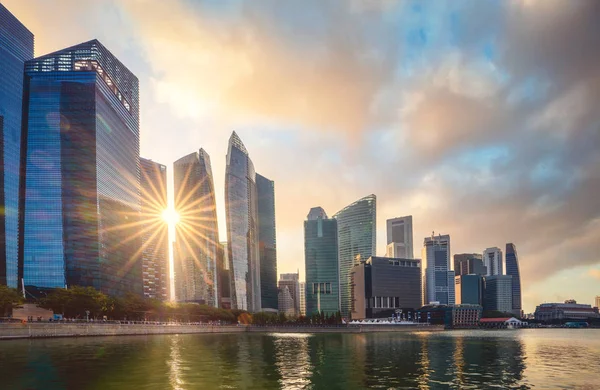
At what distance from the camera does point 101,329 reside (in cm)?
14662

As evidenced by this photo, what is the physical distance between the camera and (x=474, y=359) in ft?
278

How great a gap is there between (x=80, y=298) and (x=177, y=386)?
5289 inches

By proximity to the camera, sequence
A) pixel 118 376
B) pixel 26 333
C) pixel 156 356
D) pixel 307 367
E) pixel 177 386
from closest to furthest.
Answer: pixel 177 386
pixel 118 376
pixel 307 367
pixel 156 356
pixel 26 333

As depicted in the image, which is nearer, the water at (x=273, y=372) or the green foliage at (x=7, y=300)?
the water at (x=273, y=372)

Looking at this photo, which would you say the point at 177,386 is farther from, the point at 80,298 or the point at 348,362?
the point at 80,298

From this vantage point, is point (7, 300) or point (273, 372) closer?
point (273, 372)

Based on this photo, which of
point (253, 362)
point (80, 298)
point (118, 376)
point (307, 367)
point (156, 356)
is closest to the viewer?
point (118, 376)

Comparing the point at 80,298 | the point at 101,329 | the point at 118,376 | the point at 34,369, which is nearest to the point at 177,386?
the point at 118,376

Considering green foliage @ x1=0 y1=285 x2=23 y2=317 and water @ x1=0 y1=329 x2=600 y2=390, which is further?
green foliage @ x1=0 y1=285 x2=23 y2=317

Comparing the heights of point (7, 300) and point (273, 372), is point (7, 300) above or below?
above

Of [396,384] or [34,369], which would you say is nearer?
[396,384]

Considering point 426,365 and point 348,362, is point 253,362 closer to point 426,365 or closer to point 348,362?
point 348,362

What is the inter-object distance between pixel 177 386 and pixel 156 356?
3614cm

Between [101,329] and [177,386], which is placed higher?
[177,386]
